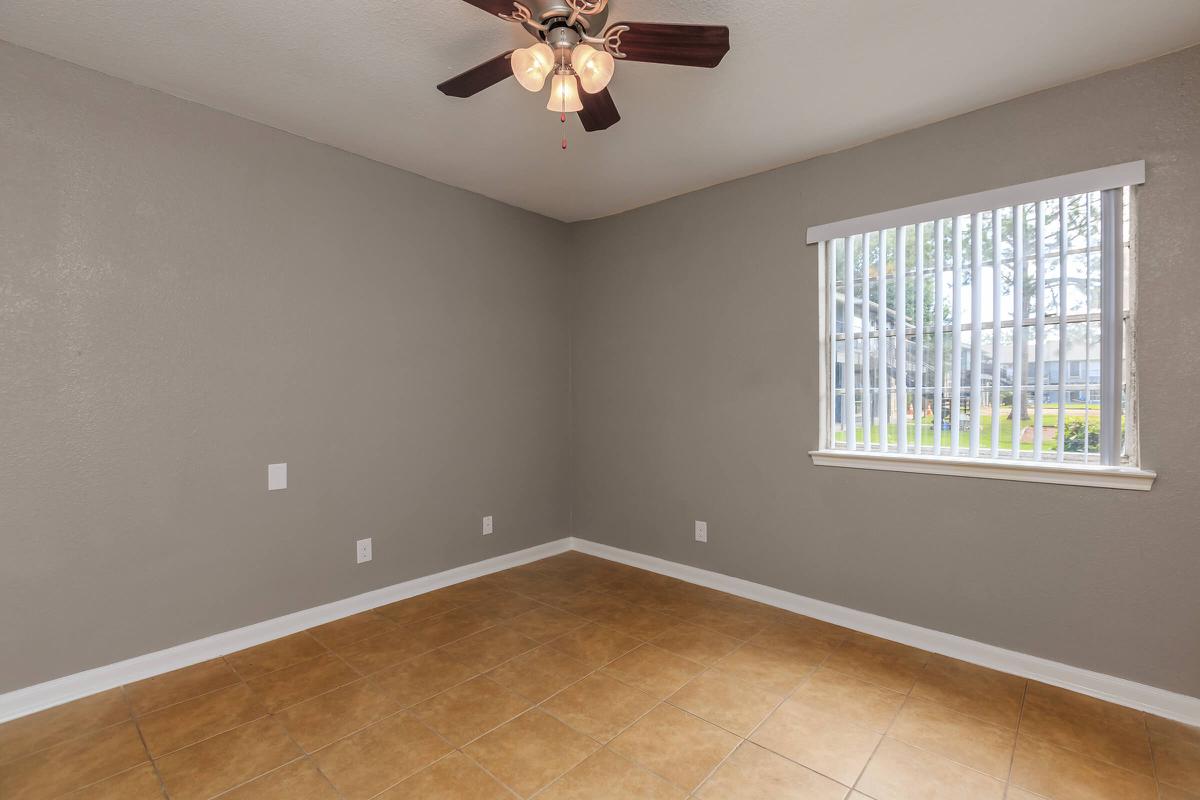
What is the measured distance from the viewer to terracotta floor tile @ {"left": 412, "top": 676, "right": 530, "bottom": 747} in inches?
81.1

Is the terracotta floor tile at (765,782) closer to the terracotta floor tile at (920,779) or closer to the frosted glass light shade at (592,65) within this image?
the terracotta floor tile at (920,779)

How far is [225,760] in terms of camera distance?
6.16 ft

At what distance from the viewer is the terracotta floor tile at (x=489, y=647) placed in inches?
102

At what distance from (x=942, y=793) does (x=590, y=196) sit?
3.47 m

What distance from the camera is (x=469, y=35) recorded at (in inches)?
80.2

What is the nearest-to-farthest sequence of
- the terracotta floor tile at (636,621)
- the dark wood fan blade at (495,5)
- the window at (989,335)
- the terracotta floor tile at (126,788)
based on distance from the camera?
the dark wood fan blade at (495,5)
the terracotta floor tile at (126,788)
the window at (989,335)
the terracotta floor tile at (636,621)

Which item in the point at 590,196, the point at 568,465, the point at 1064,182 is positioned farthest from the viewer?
the point at 568,465

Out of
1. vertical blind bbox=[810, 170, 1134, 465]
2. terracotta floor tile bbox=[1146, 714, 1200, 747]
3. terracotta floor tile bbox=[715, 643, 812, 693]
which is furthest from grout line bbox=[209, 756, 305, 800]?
terracotta floor tile bbox=[1146, 714, 1200, 747]

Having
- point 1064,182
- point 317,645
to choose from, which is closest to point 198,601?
point 317,645

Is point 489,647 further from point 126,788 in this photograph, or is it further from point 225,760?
point 126,788

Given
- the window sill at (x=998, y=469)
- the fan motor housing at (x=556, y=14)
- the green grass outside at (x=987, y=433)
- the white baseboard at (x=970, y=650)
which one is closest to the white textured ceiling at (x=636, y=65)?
→ the fan motor housing at (x=556, y=14)

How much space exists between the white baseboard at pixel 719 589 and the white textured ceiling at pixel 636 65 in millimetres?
2472

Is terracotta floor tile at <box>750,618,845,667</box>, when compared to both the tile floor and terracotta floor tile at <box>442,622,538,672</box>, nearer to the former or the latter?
the tile floor

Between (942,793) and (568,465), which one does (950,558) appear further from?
(568,465)
